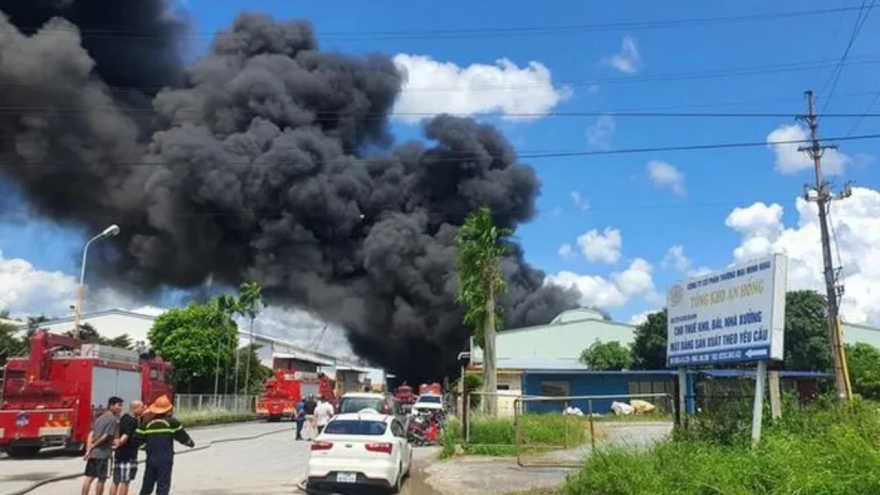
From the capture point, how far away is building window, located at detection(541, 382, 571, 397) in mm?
45750

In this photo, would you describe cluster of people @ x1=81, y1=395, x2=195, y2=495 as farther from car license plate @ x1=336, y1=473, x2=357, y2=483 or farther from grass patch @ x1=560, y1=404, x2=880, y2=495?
grass patch @ x1=560, y1=404, x2=880, y2=495

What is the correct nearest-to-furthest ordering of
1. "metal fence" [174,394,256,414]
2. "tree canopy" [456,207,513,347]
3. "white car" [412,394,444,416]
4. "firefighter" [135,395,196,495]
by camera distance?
"firefighter" [135,395,196,495], "white car" [412,394,444,416], "tree canopy" [456,207,513,347], "metal fence" [174,394,256,414]

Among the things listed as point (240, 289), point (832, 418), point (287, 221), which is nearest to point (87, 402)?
point (832, 418)

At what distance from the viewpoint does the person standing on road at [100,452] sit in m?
10.7

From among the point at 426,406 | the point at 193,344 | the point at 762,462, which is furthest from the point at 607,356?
the point at 762,462

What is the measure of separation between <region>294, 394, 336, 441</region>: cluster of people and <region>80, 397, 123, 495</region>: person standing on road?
10.8 meters

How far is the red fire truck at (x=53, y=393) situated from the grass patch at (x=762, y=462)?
43.6 feet

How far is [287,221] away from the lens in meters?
52.1

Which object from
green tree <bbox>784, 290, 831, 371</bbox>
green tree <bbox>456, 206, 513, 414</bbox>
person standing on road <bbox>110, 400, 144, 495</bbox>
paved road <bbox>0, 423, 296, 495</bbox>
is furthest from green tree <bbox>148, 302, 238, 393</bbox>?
person standing on road <bbox>110, 400, 144, 495</bbox>

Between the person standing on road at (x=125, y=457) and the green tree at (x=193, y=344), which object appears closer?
the person standing on road at (x=125, y=457)

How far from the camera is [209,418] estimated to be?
38594 millimetres

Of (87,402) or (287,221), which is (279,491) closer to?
(87,402)

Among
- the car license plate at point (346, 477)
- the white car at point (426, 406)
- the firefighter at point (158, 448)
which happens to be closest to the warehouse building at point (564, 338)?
the white car at point (426, 406)

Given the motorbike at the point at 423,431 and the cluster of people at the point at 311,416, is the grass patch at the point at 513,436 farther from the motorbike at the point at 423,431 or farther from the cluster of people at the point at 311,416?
the cluster of people at the point at 311,416
